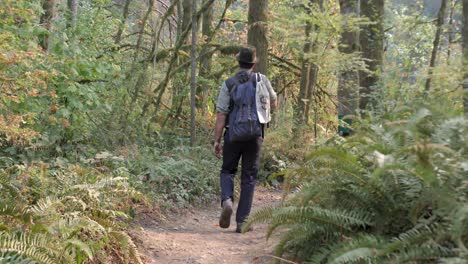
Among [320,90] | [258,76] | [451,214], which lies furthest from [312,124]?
[451,214]

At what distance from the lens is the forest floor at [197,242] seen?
5703 mm

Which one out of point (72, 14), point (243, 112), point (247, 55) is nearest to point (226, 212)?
point (243, 112)

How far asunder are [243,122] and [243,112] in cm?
13

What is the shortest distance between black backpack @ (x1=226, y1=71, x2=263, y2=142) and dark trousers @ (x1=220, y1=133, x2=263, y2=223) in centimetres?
18

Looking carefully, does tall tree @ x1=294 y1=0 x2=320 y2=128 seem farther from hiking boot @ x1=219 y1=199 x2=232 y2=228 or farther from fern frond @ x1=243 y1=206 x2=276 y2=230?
fern frond @ x1=243 y1=206 x2=276 y2=230

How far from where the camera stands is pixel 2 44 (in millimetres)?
5676

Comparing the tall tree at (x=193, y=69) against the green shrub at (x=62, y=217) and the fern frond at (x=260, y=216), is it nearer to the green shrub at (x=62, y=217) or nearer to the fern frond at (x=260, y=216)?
the green shrub at (x=62, y=217)

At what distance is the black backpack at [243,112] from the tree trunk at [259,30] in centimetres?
433

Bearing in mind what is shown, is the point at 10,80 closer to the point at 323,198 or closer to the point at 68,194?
the point at 68,194

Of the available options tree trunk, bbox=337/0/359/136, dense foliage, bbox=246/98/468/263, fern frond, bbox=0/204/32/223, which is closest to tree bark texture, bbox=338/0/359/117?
Result: tree trunk, bbox=337/0/359/136

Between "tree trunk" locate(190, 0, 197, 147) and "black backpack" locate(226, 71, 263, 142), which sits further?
"tree trunk" locate(190, 0, 197, 147)

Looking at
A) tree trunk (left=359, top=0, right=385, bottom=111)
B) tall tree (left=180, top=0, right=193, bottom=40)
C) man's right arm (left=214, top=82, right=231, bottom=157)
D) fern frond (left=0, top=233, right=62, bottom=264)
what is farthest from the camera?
tall tree (left=180, top=0, right=193, bottom=40)

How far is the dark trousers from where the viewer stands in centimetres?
682

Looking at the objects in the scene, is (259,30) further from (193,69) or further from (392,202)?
(392,202)
